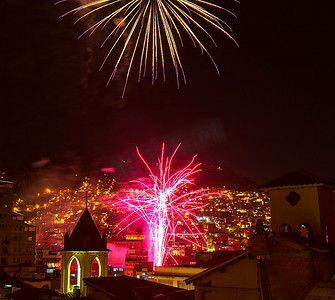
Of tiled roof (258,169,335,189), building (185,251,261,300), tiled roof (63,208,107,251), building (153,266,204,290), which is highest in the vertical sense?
tiled roof (258,169,335,189)

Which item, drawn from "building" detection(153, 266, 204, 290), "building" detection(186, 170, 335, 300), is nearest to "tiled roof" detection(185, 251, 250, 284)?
"building" detection(186, 170, 335, 300)

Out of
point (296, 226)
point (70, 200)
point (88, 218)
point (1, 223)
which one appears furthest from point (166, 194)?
point (70, 200)

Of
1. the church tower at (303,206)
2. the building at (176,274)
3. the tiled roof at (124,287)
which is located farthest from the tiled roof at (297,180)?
the building at (176,274)

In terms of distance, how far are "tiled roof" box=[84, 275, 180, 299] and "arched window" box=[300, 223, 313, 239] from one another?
7261 millimetres

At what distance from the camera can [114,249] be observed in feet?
312

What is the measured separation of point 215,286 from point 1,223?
49301mm

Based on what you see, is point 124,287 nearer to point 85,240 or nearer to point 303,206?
point 303,206

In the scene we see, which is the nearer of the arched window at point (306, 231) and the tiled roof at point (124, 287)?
the arched window at point (306, 231)

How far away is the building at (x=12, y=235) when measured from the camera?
55.9 metres

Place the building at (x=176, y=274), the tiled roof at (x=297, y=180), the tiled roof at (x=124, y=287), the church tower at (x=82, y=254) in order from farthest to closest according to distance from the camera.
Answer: the church tower at (x=82, y=254) < the building at (x=176, y=274) < the tiled roof at (x=124, y=287) < the tiled roof at (x=297, y=180)

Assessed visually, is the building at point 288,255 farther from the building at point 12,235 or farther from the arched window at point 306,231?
the building at point 12,235

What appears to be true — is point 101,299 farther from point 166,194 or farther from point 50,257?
point 50,257

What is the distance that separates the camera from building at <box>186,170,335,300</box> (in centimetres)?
1343

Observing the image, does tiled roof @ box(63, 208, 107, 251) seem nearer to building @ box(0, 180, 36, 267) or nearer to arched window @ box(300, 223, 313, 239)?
arched window @ box(300, 223, 313, 239)
